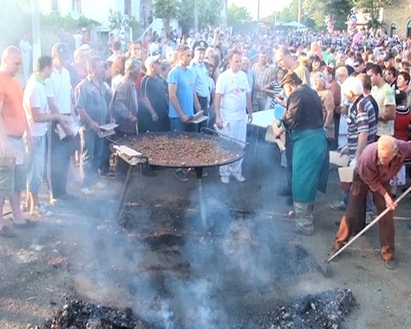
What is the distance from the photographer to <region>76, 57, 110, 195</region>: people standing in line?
6676 millimetres

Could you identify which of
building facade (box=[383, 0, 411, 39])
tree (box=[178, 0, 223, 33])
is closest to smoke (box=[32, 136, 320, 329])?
tree (box=[178, 0, 223, 33])

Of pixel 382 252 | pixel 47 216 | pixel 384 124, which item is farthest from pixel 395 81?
pixel 47 216

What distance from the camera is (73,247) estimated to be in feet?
18.0

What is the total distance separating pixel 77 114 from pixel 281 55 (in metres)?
3.02

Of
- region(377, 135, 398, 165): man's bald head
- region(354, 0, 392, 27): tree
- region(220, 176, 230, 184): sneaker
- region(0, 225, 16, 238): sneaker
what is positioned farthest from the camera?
region(354, 0, 392, 27): tree

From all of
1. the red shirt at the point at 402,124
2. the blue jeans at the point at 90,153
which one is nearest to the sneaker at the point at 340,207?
the red shirt at the point at 402,124

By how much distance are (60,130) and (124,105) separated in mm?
1251

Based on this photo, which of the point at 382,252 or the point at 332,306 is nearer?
the point at 332,306

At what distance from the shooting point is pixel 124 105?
721 cm

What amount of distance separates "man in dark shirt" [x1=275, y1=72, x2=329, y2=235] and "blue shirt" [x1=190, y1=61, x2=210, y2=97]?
232cm

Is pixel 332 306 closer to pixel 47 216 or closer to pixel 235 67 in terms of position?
pixel 47 216

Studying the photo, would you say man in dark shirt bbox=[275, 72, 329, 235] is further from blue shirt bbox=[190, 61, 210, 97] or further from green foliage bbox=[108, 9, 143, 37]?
green foliage bbox=[108, 9, 143, 37]

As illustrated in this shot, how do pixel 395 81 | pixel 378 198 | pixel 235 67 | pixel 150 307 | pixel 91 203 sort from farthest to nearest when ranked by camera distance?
1. pixel 395 81
2. pixel 235 67
3. pixel 91 203
4. pixel 378 198
5. pixel 150 307

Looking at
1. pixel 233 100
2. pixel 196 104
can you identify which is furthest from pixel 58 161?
pixel 233 100
